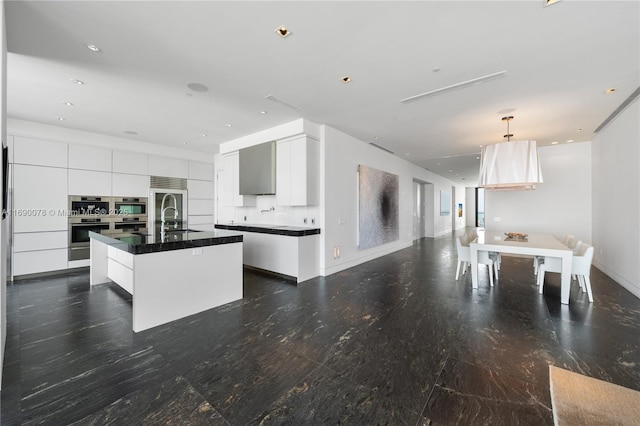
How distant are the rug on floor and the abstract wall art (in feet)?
16.0

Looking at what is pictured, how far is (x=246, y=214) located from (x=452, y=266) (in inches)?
194

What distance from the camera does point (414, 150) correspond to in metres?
6.99

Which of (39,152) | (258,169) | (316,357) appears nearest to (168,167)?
(39,152)

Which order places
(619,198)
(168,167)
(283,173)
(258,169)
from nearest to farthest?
(619,198) → (283,173) → (258,169) → (168,167)

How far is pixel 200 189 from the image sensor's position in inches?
281

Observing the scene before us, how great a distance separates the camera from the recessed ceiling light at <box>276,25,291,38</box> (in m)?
2.31

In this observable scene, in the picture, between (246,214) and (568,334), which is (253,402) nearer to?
(568,334)

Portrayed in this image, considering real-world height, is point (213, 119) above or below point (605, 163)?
above

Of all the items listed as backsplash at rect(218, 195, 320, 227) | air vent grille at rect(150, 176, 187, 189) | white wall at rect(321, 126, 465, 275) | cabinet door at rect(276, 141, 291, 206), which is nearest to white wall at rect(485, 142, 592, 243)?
white wall at rect(321, 126, 465, 275)

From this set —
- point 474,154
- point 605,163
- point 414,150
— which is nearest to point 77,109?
point 414,150

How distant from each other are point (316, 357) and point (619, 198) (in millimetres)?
5736

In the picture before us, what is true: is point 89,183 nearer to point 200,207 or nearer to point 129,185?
point 129,185

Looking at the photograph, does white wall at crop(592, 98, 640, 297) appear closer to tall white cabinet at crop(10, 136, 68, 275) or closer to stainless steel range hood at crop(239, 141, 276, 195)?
stainless steel range hood at crop(239, 141, 276, 195)

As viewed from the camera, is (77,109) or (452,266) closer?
(77,109)
